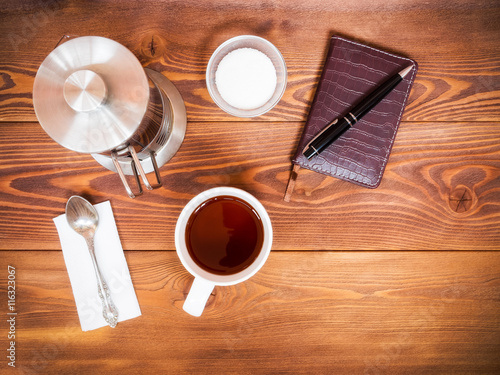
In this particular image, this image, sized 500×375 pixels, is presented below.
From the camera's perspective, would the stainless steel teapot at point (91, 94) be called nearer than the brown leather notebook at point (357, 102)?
Yes

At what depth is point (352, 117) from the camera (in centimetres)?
65

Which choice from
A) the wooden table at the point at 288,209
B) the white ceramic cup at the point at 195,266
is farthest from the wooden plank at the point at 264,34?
the white ceramic cup at the point at 195,266

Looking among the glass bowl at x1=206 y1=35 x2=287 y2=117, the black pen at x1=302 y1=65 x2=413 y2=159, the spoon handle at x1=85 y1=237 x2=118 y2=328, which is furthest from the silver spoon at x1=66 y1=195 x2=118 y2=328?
the black pen at x1=302 y1=65 x2=413 y2=159

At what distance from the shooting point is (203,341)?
707 millimetres

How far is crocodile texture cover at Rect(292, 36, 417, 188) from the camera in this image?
668 mm

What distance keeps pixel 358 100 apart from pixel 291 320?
458mm

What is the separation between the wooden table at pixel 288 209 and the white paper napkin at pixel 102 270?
0.8 inches

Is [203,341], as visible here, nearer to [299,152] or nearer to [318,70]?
[299,152]

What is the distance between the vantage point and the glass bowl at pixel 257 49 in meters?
0.65

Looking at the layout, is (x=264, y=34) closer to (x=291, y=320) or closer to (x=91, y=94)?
(x=91, y=94)

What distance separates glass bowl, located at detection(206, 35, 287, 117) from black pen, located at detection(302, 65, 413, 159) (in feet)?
0.36

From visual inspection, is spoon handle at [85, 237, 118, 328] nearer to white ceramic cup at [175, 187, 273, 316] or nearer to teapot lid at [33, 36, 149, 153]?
white ceramic cup at [175, 187, 273, 316]

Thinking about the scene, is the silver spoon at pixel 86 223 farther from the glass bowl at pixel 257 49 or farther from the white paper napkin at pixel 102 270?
the glass bowl at pixel 257 49

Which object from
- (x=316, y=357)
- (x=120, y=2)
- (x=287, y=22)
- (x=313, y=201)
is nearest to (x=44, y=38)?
(x=120, y=2)
